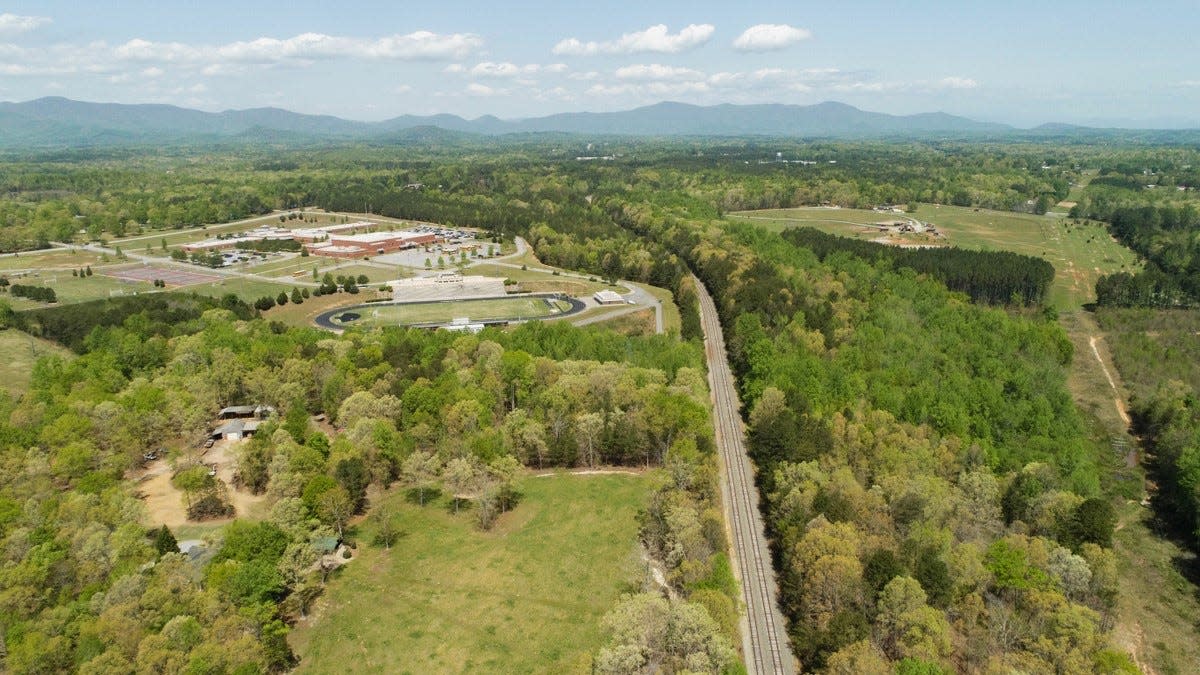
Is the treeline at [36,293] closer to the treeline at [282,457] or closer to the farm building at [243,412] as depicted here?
the treeline at [282,457]

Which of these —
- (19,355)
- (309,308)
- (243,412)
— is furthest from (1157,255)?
(19,355)

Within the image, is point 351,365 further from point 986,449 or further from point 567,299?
point 986,449

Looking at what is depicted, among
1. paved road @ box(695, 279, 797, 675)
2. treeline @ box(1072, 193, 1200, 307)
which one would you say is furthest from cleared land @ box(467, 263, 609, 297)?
treeline @ box(1072, 193, 1200, 307)

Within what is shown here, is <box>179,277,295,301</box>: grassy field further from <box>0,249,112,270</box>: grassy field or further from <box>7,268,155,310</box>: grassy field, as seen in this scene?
<box>0,249,112,270</box>: grassy field

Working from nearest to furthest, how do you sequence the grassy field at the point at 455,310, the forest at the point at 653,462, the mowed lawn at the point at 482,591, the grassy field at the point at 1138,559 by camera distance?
the forest at the point at 653,462, the mowed lawn at the point at 482,591, the grassy field at the point at 1138,559, the grassy field at the point at 455,310

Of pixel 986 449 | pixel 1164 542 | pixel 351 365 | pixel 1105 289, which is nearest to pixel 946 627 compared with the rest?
pixel 986 449

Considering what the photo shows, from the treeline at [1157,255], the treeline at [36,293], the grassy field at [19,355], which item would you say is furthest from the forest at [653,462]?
the treeline at [1157,255]
